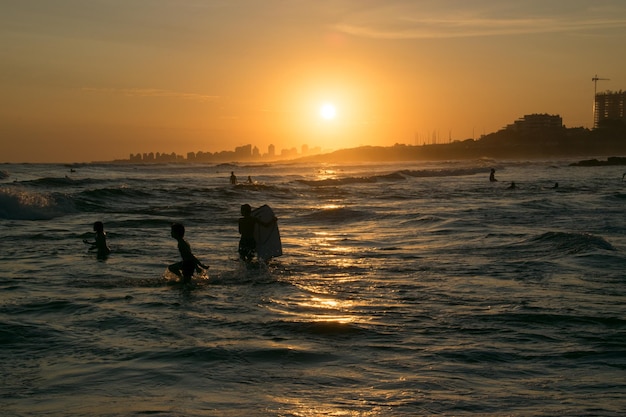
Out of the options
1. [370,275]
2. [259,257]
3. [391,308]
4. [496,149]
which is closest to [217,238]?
[259,257]

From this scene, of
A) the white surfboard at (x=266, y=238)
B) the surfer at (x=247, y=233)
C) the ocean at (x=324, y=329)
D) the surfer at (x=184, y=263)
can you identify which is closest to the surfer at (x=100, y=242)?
the ocean at (x=324, y=329)

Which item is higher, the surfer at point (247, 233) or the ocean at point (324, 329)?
the surfer at point (247, 233)

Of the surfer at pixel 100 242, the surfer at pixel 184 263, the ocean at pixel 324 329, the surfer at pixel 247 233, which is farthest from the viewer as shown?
the surfer at pixel 100 242

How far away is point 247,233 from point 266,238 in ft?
1.38

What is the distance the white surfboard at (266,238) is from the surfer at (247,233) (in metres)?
0.09

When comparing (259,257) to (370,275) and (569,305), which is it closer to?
(370,275)

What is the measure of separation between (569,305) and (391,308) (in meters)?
2.43

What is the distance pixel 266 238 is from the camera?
13758 millimetres

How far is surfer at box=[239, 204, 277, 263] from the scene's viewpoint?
13.5m

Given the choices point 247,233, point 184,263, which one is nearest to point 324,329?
point 184,263

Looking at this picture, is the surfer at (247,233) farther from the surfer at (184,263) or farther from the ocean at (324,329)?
the surfer at (184,263)

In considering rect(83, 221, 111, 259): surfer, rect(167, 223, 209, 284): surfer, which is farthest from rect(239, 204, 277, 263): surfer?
rect(83, 221, 111, 259): surfer

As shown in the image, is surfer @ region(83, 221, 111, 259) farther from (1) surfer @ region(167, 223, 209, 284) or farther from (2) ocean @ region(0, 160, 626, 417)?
(1) surfer @ region(167, 223, 209, 284)

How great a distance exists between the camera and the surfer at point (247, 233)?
44.3 feet
